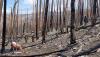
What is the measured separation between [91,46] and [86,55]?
1.76 meters

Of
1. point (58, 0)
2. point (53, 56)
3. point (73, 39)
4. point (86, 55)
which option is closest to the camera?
point (86, 55)

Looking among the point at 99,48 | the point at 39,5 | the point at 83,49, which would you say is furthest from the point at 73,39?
the point at 39,5

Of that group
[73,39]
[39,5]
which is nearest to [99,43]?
[73,39]

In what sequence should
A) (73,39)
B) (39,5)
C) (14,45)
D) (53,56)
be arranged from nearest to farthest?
(53,56) → (73,39) → (14,45) → (39,5)

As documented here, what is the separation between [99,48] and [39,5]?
968 inches

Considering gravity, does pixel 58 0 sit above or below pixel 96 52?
above

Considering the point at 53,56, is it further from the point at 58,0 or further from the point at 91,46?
the point at 58,0

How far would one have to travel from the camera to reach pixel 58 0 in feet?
133

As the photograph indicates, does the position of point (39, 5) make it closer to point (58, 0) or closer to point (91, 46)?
point (58, 0)

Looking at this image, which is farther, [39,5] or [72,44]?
[39,5]

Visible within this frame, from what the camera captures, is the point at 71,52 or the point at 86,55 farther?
the point at 71,52

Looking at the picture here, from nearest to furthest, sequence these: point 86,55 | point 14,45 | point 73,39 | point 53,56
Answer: point 86,55, point 53,56, point 73,39, point 14,45

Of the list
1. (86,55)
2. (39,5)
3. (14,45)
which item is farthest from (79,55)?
(39,5)

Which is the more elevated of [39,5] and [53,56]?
[39,5]
